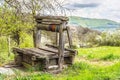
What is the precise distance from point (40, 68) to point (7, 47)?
33.8 feet

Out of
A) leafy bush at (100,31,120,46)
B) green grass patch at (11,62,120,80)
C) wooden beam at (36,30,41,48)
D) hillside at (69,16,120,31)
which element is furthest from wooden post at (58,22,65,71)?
leafy bush at (100,31,120,46)

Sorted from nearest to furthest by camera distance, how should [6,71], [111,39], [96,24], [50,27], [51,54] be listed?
1. [6,71]
2. [51,54]
3. [50,27]
4. [111,39]
5. [96,24]

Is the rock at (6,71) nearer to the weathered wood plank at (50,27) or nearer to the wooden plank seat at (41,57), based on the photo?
the wooden plank seat at (41,57)

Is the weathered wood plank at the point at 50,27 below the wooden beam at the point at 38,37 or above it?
above

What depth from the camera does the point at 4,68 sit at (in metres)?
12.9

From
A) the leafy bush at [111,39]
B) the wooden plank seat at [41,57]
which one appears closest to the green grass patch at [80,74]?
the wooden plank seat at [41,57]

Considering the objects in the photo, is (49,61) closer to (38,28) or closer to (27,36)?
(38,28)

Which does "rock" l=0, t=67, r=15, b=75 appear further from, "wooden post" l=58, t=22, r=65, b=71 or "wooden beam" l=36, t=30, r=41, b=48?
"wooden beam" l=36, t=30, r=41, b=48

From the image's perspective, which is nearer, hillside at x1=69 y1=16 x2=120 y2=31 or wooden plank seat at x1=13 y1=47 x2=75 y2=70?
wooden plank seat at x1=13 y1=47 x2=75 y2=70

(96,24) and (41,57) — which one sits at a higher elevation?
(96,24)

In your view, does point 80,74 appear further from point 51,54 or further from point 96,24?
point 96,24

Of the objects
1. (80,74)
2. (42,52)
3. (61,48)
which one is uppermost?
(61,48)

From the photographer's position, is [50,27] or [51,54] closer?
[51,54]

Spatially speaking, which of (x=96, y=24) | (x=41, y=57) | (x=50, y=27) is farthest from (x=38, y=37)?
(x=96, y=24)
